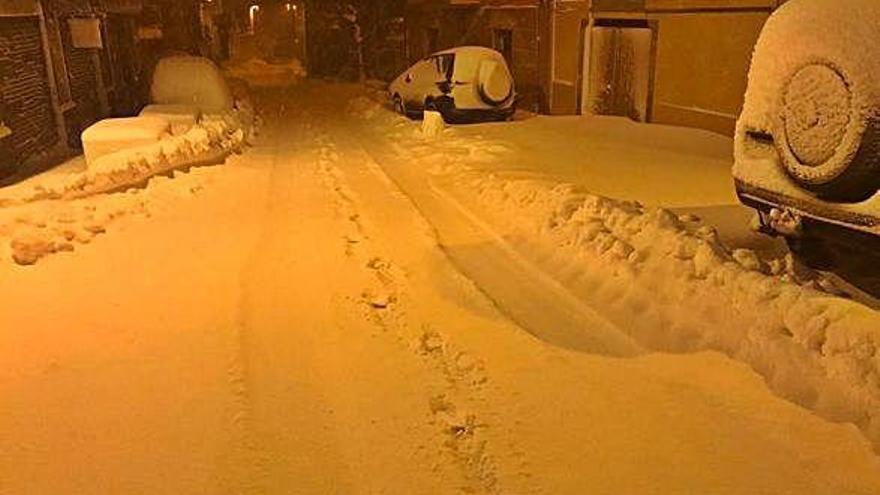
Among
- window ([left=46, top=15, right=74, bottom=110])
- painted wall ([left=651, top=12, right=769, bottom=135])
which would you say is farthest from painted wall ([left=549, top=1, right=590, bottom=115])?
window ([left=46, top=15, right=74, bottom=110])

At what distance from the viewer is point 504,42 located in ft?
69.0

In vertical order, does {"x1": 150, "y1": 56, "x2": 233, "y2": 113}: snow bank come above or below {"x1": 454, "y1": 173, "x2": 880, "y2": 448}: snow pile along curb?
above

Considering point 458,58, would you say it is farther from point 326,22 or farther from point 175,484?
point 326,22

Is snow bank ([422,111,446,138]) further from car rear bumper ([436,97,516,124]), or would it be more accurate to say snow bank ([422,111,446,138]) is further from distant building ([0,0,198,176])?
distant building ([0,0,198,176])

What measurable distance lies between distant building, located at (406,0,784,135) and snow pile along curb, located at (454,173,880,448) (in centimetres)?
601

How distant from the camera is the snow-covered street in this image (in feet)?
10.8

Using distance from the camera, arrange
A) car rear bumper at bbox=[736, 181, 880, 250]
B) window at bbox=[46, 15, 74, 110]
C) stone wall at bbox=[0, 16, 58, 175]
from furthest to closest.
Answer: window at bbox=[46, 15, 74, 110], stone wall at bbox=[0, 16, 58, 175], car rear bumper at bbox=[736, 181, 880, 250]

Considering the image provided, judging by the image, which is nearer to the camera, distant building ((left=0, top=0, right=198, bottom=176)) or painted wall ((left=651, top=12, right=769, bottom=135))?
painted wall ((left=651, top=12, right=769, bottom=135))

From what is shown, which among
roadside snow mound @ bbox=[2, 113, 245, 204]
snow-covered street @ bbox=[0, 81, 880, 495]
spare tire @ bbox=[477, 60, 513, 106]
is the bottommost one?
snow-covered street @ bbox=[0, 81, 880, 495]

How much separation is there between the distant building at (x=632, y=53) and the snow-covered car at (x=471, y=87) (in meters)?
1.90

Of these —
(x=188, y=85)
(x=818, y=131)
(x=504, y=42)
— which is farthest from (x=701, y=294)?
(x=504, y=42)

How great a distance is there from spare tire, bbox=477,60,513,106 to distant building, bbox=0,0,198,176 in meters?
8.98

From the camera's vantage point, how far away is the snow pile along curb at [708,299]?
373 cm

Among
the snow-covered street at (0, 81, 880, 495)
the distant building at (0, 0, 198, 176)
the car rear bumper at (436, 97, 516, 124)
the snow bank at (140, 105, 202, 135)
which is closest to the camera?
the snow-covered street at (0, 81, 880, 495)
